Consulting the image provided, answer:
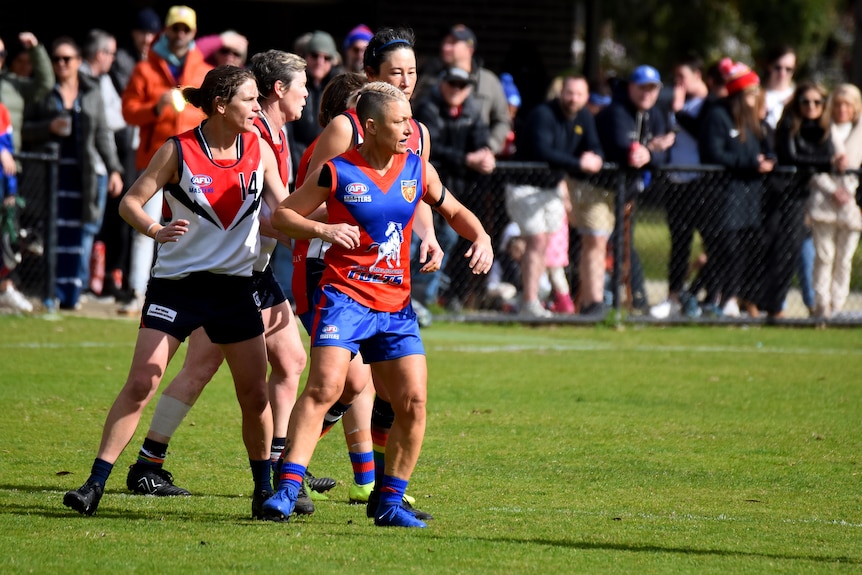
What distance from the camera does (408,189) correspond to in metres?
5.99

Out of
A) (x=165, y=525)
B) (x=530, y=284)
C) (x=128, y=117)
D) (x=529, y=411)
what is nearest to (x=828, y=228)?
(x=530, y=284)

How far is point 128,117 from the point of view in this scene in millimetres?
12250

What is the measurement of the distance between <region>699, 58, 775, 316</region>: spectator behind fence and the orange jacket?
5386 millimetres

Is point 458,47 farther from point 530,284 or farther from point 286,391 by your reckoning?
point 286,391

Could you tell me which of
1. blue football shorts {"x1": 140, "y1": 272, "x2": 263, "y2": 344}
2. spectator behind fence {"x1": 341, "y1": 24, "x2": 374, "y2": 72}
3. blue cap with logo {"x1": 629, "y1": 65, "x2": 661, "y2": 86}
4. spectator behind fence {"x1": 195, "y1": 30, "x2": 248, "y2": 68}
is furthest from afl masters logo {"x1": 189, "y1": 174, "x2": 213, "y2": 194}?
blue cap with logo {"x1": 629, "y1": 65, "x2": 661, "y2": 86}

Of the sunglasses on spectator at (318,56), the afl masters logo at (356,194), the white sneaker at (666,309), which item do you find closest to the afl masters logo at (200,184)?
the afl masters logo at (356,194)

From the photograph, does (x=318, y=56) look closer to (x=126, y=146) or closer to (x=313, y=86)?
(x=313, y=86)

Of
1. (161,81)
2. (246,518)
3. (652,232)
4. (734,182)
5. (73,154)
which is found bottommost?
(246,518)

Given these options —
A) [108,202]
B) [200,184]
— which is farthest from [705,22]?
[200,184]

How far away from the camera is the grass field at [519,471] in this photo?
5449 millimetres

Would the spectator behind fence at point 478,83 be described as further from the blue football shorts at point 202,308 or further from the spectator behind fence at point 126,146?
the blue football shorts at point 202,308

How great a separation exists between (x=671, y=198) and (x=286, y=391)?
8.50 metres

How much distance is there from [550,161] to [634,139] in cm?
100

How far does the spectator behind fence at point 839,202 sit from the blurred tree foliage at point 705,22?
19588 millimetres
